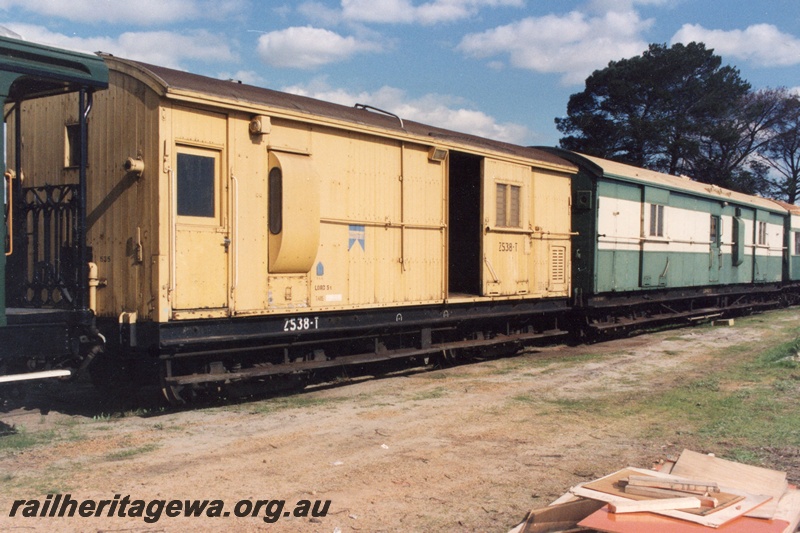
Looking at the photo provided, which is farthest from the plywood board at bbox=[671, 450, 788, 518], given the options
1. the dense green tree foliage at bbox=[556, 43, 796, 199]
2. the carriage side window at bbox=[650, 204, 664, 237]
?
the dense green tree foliage at bbox=[556, 43, 796, 199]

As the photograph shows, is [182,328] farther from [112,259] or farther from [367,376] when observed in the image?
[367,376]

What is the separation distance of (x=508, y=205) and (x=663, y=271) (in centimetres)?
637

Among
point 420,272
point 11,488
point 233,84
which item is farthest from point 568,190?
point 11,488

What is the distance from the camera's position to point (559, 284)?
13.9 meters

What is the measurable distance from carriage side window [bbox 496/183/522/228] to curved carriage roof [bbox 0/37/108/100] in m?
6.80

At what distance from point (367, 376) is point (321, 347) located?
1355mm

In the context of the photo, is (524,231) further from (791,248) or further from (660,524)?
(791,248)

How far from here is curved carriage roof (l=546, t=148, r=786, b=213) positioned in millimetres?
14484

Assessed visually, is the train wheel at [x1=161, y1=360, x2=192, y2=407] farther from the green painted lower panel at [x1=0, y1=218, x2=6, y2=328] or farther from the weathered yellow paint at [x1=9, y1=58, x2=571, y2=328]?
the green painted lower panel at [x1=0, y1=218, x2=6, y2=328]

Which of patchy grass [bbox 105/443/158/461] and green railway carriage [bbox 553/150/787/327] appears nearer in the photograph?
patchy grass [bbox 105/443/158/461]

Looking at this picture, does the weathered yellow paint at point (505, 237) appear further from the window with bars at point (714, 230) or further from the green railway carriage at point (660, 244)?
the window with bars at point (714, 230)

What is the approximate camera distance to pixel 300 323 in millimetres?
8906

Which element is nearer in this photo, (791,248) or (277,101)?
(277,101)

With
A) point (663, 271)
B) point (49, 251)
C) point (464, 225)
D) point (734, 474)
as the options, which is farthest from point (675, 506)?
point (663, 271)
